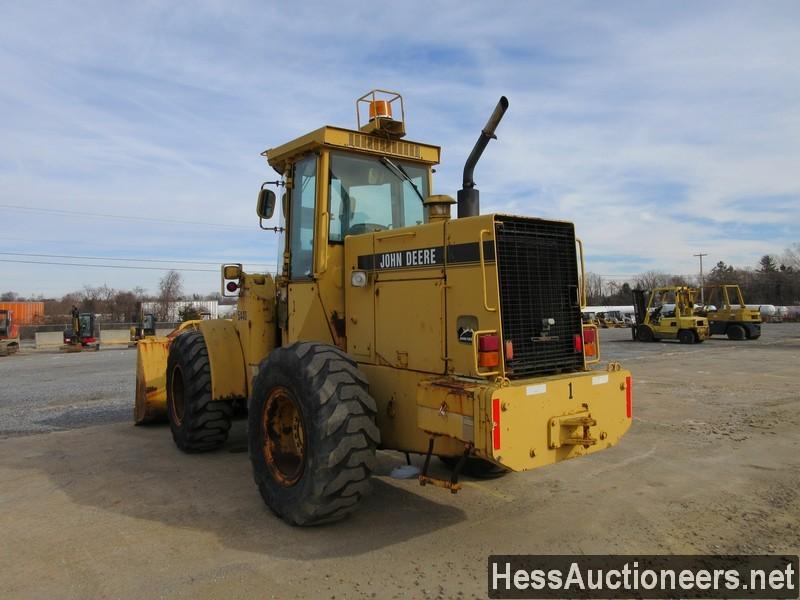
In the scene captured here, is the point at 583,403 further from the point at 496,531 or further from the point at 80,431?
the point at 80,431

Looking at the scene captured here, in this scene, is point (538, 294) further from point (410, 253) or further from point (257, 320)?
point (257, 320)

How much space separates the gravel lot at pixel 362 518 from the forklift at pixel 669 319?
62.5 ft

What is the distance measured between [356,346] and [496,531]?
6.37ft

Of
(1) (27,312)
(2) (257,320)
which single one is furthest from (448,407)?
(1) (27,312)

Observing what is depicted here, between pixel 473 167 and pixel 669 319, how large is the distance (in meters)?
24.3

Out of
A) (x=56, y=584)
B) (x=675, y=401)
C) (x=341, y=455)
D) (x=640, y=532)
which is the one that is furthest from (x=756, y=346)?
(x=56, y=584)

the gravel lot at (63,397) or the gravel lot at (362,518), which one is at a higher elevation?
the gravel lot at (63,397)

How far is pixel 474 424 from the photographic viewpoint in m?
3.81

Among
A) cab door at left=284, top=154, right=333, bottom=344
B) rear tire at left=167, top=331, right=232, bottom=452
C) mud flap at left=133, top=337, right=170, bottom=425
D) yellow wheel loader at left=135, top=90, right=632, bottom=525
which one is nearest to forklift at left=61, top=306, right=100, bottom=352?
mud flap at left=133, top=337, right=170, bottom=425

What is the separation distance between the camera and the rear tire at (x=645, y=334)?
1072 inches

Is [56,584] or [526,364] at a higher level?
[526,364]

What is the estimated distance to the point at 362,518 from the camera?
4.64 m

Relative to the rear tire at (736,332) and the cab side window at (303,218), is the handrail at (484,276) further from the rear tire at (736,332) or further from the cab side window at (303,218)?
the rear tire at (736,332)

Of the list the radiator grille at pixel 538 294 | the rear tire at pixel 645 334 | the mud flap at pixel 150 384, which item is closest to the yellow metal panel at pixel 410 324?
the radiator grille at pixel 538 294
